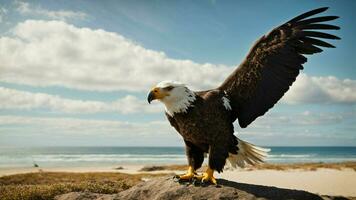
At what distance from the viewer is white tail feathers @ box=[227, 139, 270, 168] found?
20.7ft

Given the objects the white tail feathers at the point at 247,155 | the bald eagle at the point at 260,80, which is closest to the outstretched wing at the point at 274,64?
the bald eagle at the point at 260,80

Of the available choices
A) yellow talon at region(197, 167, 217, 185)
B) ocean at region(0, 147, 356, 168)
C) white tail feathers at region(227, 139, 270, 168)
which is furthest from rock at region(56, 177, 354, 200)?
ocean at region(0, 147, 356, 168)

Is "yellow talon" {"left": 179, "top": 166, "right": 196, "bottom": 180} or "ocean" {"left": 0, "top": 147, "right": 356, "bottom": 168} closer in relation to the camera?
"yellow talon" {"left": 179, "top": 166, "right": 196, "bottom": 180}

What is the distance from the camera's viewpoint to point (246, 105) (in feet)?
19.9

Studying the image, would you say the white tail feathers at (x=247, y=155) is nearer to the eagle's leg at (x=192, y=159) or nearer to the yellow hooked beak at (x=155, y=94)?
the eagle's leg at (x=192, y=159)

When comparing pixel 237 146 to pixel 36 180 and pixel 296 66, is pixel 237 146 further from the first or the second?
pixel 36 180

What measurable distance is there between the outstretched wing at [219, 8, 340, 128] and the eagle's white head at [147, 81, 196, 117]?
32.8 inches

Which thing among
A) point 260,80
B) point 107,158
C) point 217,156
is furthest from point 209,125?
point 107,158

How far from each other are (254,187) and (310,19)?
2.70 metres

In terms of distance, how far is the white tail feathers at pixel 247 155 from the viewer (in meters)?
6.30

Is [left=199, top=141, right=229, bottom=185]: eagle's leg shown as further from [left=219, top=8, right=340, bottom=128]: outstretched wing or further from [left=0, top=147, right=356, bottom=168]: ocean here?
[left=0, top=147, right=356, bottom=168]: ocean

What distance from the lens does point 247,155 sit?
6387mm

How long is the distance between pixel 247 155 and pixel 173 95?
6.10ft

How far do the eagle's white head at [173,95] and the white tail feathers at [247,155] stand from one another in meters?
1.40
